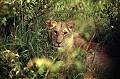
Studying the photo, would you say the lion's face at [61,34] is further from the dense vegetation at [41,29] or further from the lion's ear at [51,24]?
the dense vegetation at [41,29]

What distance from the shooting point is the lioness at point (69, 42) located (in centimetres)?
566

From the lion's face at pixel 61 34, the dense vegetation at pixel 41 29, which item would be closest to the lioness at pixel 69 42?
the lion's face at pixel 61 34

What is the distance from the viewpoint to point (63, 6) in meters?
7.51

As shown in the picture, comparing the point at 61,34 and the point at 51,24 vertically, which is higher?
the point at 51,24

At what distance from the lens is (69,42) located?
5973 millimetres

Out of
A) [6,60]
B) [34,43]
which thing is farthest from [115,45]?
[6,60]

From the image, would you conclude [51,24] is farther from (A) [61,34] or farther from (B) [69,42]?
(B) [69,42]

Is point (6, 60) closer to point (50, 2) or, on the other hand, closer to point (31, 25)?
point (31, 25)

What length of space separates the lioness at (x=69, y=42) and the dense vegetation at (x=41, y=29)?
0.35 feet

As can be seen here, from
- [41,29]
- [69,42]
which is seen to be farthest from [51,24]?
[69,42]

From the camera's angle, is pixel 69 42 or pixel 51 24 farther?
pixel 51 24

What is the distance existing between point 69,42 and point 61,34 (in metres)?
0.19

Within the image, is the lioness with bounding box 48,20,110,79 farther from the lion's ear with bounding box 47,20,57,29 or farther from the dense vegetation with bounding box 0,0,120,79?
the dense vegetation with bounding box 0,0,120,79

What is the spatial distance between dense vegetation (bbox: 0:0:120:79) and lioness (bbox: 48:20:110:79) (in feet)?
0.35
